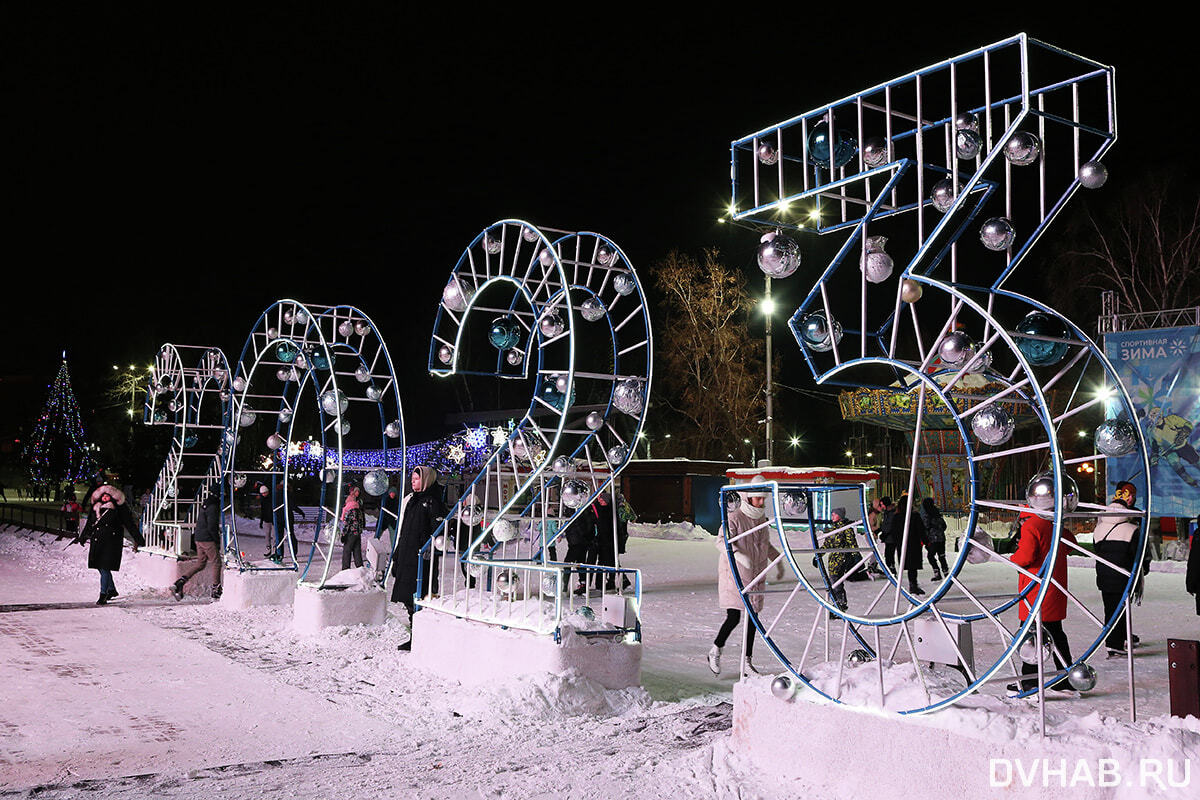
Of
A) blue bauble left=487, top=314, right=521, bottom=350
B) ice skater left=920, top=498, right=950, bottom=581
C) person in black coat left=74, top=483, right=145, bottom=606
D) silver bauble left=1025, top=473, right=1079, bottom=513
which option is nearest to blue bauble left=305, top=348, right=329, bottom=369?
blue bauble left=487, top=314, right=521, bottom=350

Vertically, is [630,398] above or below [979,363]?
above

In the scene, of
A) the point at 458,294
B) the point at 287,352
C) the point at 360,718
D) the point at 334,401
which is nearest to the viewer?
the point at 360,718

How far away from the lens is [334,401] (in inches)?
438

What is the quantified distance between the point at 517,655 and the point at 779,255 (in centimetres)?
371

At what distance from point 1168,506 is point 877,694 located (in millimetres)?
16406

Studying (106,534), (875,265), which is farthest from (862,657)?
(106,534)

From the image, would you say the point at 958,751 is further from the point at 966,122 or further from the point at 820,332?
the point at 966,122

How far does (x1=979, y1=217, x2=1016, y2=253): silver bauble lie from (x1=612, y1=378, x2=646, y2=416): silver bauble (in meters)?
3.44

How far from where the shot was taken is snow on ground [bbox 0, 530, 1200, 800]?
530cm

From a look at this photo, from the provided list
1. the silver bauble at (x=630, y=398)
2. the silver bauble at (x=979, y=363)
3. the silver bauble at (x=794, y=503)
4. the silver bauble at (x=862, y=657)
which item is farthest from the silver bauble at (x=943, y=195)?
the silver bauble at (x=630, y=398)

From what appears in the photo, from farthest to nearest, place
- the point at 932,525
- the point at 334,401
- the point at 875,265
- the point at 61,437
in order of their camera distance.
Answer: the point at 61,437 < the point at 932,525 < the point at 334,401 < the point at 875,265

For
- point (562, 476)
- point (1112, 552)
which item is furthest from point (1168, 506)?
point (562, 476)

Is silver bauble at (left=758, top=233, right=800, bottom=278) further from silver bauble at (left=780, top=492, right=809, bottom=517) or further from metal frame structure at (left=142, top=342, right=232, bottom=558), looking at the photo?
metal frame structure at (left=142, top=342, right=232, bottom=558)

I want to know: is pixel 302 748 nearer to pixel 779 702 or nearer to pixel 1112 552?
pixel 779 702
